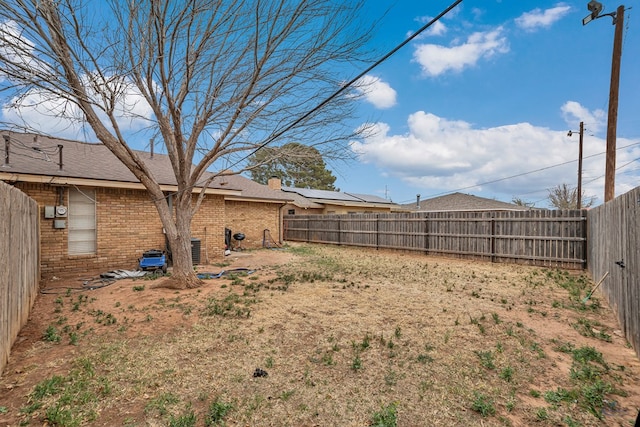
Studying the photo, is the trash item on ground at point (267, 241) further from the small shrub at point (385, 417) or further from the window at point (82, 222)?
the small shrub at point (385, 417)

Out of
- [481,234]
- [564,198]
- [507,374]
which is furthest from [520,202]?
[507,374]

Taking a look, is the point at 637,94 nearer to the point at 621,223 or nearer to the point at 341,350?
the point at 621,223

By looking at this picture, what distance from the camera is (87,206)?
8.13m

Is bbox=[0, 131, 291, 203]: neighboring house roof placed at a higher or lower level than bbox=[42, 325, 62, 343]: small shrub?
higher

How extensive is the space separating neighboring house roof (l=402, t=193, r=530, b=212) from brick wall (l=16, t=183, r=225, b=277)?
77.2 ft

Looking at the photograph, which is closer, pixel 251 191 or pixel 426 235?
pixel 426 235

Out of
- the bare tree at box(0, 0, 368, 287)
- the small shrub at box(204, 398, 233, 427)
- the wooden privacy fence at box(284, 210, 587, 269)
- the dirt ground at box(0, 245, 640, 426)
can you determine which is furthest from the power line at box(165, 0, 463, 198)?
the wooden privacy fence at box(284, 210, 587, 269)

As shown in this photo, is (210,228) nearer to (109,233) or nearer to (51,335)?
(109,233)

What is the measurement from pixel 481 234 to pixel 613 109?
197 inches

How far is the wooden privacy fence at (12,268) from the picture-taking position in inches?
118

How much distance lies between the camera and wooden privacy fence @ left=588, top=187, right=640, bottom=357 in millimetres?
3436

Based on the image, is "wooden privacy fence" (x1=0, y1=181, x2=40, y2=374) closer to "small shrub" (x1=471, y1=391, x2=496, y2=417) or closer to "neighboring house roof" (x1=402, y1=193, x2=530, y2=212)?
"small shrub" (x1=471, y1=391, x2=496, y2=417)

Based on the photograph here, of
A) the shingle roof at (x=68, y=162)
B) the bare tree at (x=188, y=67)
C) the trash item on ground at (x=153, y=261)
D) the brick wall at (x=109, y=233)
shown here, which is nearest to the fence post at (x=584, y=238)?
the bare tree at (x=188, y=67)

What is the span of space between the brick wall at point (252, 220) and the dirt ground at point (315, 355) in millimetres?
7588
